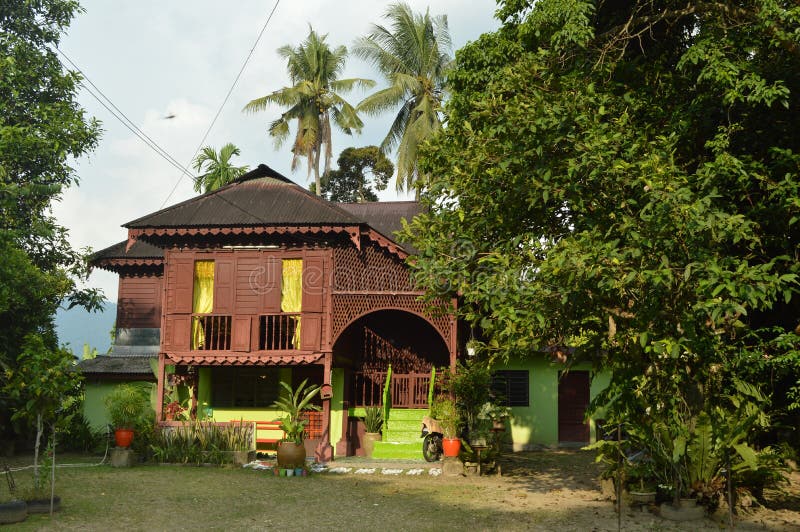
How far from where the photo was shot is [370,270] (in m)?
20.3

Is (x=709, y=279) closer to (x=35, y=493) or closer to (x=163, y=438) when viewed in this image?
(x=35, y=493)

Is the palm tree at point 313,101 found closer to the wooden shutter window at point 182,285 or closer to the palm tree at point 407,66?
the palm tree at point 407,66

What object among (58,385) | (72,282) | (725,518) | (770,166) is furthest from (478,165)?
(72,282)

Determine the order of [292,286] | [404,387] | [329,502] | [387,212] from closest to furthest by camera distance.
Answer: [329,502]
[292,286]
[404,387]
[387,212]

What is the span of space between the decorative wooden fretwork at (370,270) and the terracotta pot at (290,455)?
16.4 ft

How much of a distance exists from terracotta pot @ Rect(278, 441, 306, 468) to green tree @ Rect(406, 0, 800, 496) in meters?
4.66

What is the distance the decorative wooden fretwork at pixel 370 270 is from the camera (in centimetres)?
1998

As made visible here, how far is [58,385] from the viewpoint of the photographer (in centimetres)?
1112

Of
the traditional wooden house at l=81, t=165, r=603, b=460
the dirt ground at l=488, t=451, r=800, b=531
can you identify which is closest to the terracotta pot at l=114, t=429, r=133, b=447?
the traditional wooden house at l=81, t=165, r=603, b=460

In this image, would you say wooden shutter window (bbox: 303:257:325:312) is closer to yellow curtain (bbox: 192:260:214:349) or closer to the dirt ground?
yellow curtain (bbox: 192:260:214:349)

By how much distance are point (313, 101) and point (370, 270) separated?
18698 mm

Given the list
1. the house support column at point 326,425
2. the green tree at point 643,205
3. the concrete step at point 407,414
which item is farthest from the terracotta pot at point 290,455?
the green tree at point 643,205

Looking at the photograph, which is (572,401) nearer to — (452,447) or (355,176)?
(452,447)

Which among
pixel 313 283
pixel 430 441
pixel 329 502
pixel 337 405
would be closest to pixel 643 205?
pixel 329 502
